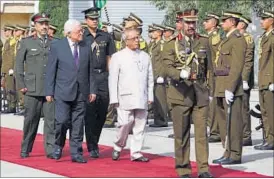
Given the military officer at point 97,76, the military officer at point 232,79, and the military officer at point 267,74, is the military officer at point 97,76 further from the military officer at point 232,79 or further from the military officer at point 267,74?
the military officer at point 267,74

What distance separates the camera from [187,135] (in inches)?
397

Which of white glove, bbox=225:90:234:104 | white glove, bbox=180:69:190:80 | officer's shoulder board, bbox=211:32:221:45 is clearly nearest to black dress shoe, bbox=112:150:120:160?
white glove, bbox=225:90:234:104

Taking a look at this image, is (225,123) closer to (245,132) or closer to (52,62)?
(245,132)

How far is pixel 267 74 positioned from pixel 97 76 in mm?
2690

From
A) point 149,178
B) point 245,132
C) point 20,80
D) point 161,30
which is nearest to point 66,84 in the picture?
point 20,80

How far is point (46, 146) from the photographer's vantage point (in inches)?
479

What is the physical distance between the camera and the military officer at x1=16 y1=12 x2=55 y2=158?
12.1 m

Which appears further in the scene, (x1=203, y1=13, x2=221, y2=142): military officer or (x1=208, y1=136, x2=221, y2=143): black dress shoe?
(x1=208, y1=136, x2=221, y2=143): black dress shoe

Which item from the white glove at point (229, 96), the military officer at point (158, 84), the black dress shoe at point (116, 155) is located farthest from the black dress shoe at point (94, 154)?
the military officer at point (158, 84)

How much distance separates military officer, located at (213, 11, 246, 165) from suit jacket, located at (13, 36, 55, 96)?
8.41ft

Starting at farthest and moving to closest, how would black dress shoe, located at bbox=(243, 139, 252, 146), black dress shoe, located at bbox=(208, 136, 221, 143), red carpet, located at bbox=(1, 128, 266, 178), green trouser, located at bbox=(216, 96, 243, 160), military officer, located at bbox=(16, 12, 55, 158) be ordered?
black dress shoe, located at bbox=(208, 136, 221, 143) < black dress shoe, located at bbox=(243, 139, 252, 146) < military officer, located at bbox=(16, 12, 55, 158) < green trouser, located at bbox=(216, 96, 243, 160) < red carpet, located at bbox=(1, 128, 266, 178)

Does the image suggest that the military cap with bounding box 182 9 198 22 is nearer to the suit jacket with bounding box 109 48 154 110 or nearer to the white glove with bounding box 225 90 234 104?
the white glove with bounding box 225 90 234 104

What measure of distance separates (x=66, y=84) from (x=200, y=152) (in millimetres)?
2396

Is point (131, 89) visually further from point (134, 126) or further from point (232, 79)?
point (232, 79)
